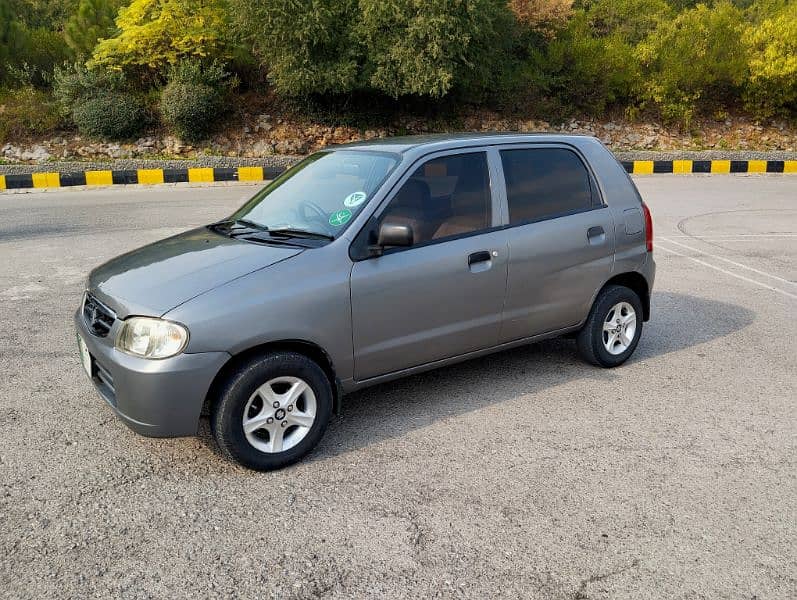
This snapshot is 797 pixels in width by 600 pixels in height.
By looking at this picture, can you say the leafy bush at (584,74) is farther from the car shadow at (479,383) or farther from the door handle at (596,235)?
the door handle at (596,235)

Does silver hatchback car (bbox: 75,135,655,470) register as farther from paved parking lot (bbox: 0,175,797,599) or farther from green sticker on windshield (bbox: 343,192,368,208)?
paved parking lot (bbox: 0,175,797,599)

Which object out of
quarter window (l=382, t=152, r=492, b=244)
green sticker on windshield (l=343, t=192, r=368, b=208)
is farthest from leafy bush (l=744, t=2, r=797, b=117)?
green sticker on windshield (l=343, t=192, r=368, b=208)

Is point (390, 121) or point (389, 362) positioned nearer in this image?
point (389, 362)

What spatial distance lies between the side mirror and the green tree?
21.6 metres

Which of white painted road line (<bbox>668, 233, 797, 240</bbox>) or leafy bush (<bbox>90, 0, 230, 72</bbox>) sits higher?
leafy bush (<bbox>90, 0, 230, 72</bbox>)

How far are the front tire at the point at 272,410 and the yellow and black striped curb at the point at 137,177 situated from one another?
15675 millimetres

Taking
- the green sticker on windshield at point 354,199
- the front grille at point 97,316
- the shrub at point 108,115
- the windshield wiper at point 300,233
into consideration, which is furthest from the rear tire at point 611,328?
the shrub at point 108,115

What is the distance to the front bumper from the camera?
3631 mm

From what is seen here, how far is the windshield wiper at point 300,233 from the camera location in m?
4.27

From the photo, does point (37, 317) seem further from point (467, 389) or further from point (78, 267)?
point (467, 389)

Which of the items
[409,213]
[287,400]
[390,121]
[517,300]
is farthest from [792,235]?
[390,121]

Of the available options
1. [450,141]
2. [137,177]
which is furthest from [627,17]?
[450,141]

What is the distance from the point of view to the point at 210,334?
12.0 feet

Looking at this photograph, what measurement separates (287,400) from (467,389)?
1.61m
